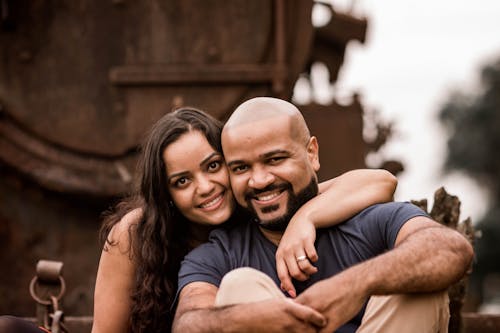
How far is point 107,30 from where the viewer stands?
576 centimetres

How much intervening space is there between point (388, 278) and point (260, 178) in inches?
26.6

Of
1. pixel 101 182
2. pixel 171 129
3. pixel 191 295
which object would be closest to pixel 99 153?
pixel 101 182

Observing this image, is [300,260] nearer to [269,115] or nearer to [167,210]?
[269,115]

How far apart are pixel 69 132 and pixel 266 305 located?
312 cm

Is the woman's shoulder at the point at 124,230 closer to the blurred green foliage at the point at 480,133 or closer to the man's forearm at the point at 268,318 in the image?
the man's forearm at the point at 268,318

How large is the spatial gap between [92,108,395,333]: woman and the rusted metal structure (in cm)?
190

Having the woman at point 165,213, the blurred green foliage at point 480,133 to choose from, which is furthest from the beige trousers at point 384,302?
the blurred green foliage at point 480,133

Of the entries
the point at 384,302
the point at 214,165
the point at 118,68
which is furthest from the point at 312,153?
the point at 118,68

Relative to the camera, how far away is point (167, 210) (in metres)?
3.73

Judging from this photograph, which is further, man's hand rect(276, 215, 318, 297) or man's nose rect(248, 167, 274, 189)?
man's nose rect(248, 167, 274, 189)

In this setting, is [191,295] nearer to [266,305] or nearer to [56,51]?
[266,305]

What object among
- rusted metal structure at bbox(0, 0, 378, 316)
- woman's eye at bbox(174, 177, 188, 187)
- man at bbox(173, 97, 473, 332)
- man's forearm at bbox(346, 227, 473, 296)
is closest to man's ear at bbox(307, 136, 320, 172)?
man at bbox(173, 97, 473, 332)

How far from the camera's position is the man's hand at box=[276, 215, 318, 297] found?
3.25 metres

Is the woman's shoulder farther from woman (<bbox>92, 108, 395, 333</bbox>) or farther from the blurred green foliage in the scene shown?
the blurred green foliage
